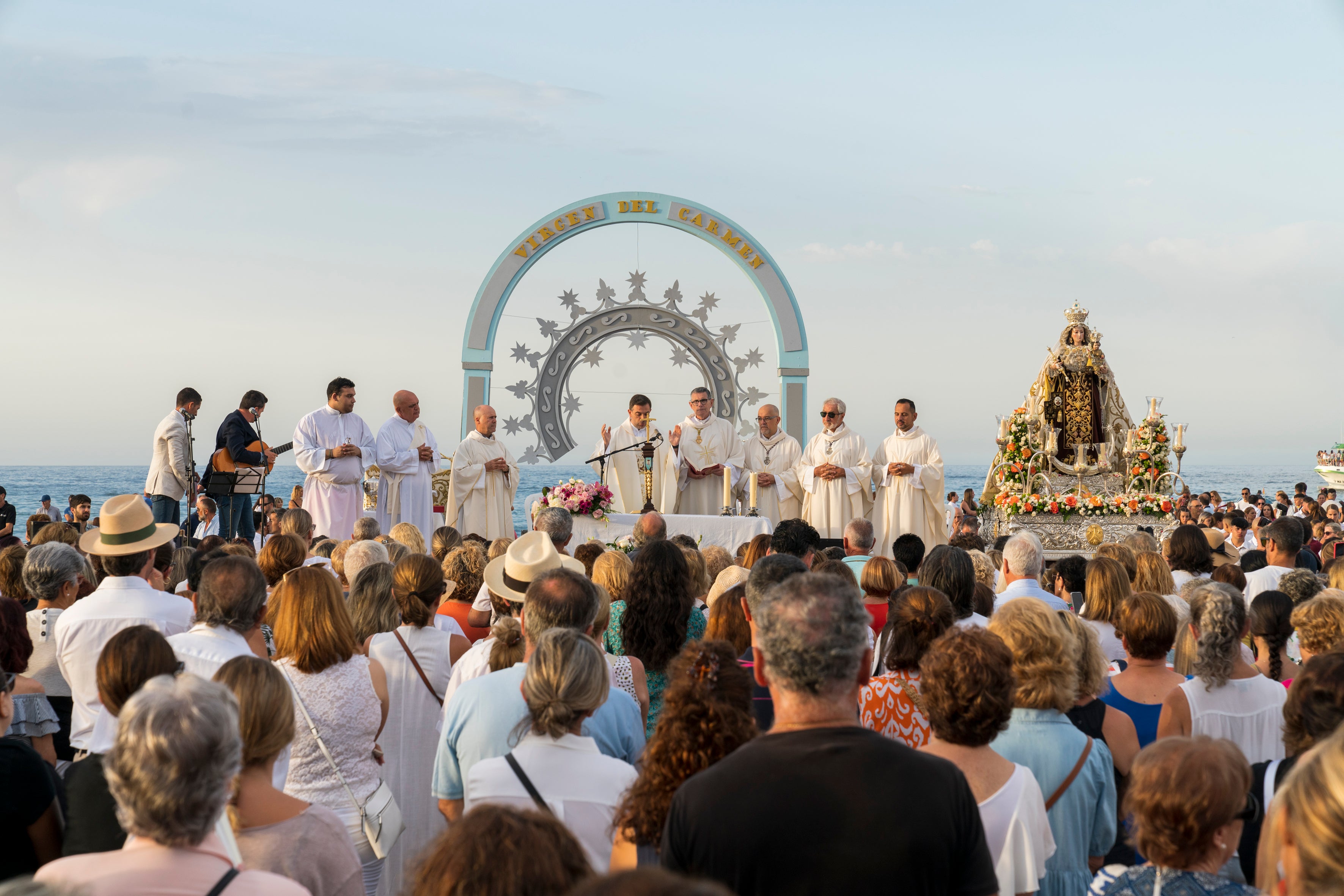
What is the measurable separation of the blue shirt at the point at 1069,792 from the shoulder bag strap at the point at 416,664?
2313 millimetres

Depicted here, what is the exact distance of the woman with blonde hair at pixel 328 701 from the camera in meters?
3.79

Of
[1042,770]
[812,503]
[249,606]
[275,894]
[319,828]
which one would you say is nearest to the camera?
[275,894]

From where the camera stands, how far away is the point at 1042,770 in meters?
3.34

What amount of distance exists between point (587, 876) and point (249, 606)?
2749 millimetres

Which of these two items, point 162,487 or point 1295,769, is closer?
point 1295,769

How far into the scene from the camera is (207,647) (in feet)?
12.9

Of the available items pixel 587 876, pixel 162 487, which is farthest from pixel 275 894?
pixel 162 487

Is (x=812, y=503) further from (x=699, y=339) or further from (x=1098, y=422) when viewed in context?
(x=1098, y=422)

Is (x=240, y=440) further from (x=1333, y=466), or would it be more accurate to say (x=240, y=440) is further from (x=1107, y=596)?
(x=1333, y=466)

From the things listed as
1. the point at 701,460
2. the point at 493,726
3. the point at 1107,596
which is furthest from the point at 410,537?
the point at 701,460

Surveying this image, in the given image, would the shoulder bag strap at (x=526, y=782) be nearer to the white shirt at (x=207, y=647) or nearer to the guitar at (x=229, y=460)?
the white shirt at (x=207, y=647)

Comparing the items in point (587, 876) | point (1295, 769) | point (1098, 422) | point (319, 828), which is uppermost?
point (1098, 422)

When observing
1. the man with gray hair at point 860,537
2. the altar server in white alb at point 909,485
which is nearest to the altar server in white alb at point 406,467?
the altar server in white alb at point 909,485

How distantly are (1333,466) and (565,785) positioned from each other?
3869 centimetres
